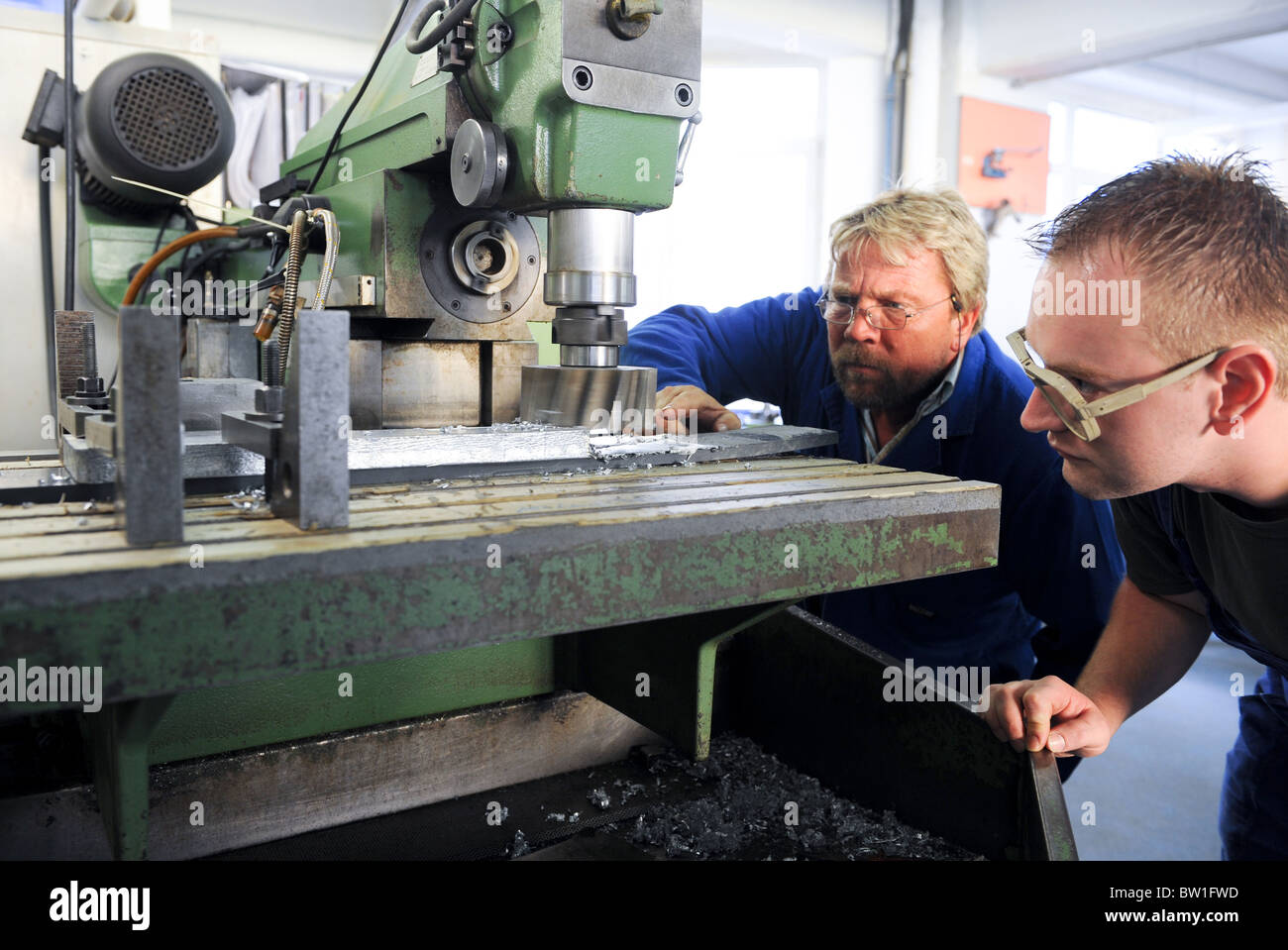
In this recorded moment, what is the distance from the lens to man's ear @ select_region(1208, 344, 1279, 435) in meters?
0.95

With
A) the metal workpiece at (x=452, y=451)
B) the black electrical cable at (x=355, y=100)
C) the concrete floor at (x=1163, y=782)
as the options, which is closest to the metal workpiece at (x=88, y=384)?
the metal workpiece at (x=452, y=451)

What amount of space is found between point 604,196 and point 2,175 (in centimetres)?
130

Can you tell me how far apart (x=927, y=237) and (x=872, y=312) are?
16cm

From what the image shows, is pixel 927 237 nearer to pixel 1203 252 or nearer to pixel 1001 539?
pixel 1001 539

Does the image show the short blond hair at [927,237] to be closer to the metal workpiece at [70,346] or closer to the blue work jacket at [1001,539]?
the blue work jacket at [1001,539]

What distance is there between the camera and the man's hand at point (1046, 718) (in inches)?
39.7

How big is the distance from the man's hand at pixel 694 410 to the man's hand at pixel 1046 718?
0.53 metres

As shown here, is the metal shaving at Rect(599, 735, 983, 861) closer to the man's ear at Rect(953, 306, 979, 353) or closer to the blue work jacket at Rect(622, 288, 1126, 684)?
the blue work jacket at Rect(622, 288, 1126, 684)

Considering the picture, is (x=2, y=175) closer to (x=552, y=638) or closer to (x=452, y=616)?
(x=552, y=638)

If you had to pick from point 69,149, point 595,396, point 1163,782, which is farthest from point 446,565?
point 1163,782

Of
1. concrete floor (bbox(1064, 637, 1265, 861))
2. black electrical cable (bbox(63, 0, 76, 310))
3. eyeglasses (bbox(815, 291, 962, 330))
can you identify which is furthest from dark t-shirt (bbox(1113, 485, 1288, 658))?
black electrical cable (bbox(63, 0, 76, 310))
